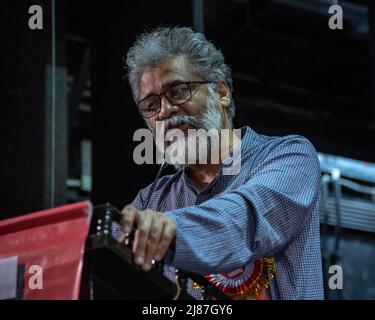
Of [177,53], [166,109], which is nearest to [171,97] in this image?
[166,109]

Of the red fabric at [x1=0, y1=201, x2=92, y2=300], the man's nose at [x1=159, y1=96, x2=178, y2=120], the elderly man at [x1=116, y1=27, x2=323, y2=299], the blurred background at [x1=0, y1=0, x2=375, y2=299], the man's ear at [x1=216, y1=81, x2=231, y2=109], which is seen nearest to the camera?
the red fabric at [x1=0, y1=201, x2=92, y2=300]

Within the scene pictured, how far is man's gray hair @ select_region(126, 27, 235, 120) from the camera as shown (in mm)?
2342

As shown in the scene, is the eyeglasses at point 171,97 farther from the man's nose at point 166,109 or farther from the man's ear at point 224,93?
the man's ear at point 224,93

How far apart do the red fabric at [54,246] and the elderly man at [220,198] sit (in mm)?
82

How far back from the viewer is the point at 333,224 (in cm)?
764

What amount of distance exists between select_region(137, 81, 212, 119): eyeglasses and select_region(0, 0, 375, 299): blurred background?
77 cm

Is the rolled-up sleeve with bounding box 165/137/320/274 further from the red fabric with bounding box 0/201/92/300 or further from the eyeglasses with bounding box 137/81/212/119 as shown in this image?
the eyeglasses with bounding box 137/81/212/119

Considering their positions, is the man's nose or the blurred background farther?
the blurred background

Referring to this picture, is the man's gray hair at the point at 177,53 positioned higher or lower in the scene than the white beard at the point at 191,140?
higher

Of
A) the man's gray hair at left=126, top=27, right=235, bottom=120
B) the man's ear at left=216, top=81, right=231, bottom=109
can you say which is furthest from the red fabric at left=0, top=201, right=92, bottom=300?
the man's ear at left=216, top=81, right=231, bottom=109

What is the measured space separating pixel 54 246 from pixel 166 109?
938 millimetres

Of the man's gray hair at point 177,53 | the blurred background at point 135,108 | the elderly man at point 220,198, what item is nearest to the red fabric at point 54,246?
the elderly man at point 220,198

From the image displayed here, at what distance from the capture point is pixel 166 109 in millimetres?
2254

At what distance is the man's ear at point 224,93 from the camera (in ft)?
8.21
